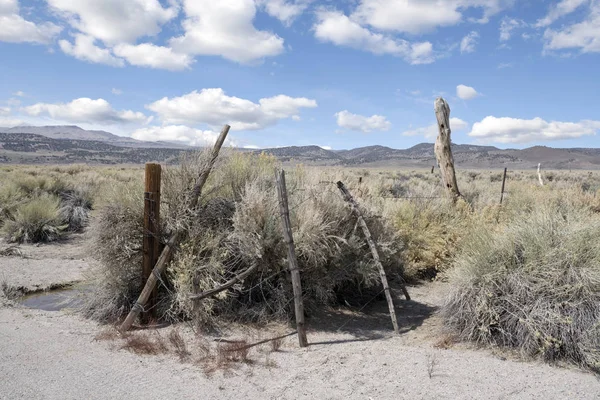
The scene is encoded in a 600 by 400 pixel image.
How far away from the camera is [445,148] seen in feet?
40.1

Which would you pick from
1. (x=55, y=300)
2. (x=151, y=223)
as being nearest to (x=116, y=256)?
(x=151, y=223)

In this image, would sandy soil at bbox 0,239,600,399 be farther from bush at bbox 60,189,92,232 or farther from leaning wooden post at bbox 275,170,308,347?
bush at bbox 60,189,92,232

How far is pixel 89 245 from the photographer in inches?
275

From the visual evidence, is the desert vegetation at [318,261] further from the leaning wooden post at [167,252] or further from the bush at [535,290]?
the leaning wooden post at [167,252]

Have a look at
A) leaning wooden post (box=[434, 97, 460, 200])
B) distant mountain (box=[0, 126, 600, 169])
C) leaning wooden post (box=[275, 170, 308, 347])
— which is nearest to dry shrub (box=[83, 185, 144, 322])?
leaning wooden post (box=[275, 170, 308, 347])

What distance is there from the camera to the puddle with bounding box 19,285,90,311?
288 inches

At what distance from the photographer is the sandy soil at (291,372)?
4430 millimetres

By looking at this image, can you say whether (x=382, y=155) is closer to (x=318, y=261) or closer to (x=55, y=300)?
(x=318, y=261)

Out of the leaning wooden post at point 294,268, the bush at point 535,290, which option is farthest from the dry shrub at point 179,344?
the bush at point 535,290

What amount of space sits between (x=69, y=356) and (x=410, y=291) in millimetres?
6010

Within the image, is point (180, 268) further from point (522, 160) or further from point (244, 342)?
point (522, 160)

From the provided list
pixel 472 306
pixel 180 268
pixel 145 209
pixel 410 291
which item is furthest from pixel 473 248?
pixel 145 209

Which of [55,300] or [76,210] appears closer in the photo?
[55,300]

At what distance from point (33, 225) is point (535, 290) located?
1282 centimetres
